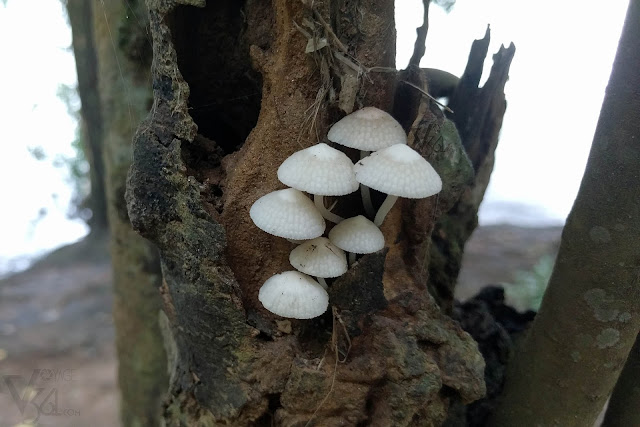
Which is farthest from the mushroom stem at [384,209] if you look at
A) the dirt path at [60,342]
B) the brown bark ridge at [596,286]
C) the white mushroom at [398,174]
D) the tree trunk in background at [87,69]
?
the dirt path at [60,342]

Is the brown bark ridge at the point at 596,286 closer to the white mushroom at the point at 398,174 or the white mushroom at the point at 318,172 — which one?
the white mushroom at the point at 398,174

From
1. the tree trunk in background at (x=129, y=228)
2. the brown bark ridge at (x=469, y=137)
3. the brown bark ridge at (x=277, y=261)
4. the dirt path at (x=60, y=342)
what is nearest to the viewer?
the brown bark ridge at (x=277, y=261)

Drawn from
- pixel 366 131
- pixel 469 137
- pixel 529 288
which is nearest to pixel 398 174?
pixel 366 131

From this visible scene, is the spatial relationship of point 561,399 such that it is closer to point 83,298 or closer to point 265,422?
point 265,422

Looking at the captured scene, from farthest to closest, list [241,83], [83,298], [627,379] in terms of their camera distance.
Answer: [83,298], [627,379], [241,83]

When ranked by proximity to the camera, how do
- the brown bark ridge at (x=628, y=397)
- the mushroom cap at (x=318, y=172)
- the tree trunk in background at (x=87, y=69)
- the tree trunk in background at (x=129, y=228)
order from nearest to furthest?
the mushroom cap at (x=318, y=172) → the brown bark ridge at (x=628, y=397) → the tree trunk in background at (x=129, y=228) → the tree trunk in background at (x=87, y=69)

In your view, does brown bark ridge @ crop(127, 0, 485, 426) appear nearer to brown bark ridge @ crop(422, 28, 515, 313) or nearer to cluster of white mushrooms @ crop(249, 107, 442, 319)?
cluster of white mushrooms @ crop(249, 107, 442, 319)

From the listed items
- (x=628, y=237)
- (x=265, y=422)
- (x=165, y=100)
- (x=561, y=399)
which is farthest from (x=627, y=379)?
(x=165, y=100)

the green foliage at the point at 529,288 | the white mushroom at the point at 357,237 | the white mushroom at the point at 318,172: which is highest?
the white mushroom at the point at 318,172
